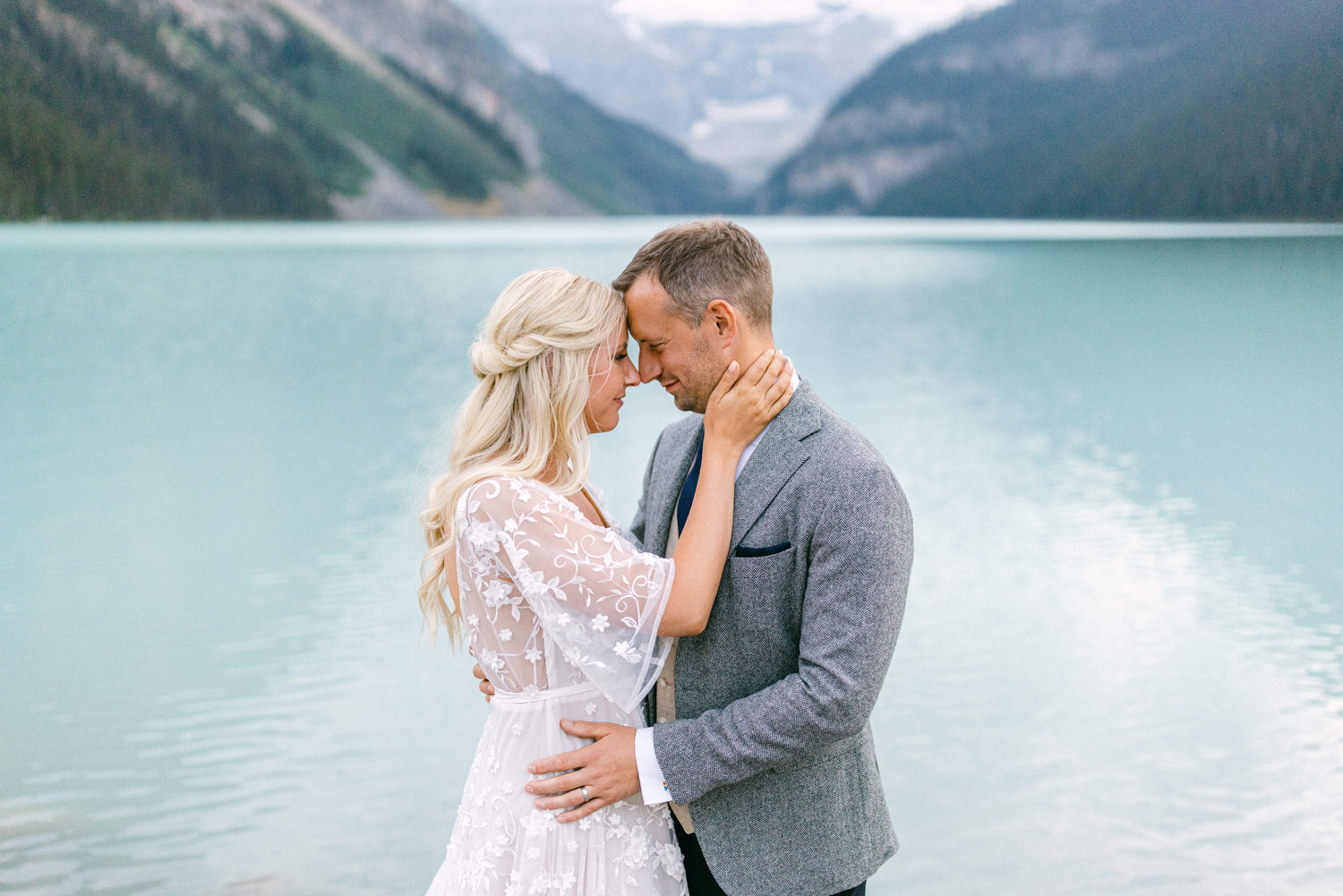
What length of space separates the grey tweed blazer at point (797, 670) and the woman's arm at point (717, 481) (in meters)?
0.05

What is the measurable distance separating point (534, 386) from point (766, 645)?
73 cm

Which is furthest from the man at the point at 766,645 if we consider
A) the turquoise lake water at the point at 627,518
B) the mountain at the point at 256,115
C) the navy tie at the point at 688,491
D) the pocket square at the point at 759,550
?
the mountain at the point at 256,115

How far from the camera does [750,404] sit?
231 cm

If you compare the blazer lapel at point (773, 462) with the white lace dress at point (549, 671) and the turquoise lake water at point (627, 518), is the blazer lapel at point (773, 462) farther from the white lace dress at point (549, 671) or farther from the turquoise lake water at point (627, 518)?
the turquoise lake water at point (627, 518)

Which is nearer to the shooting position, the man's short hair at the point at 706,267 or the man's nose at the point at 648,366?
the man's short hair at the point at 706,267

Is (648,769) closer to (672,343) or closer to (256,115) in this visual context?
(672,343)

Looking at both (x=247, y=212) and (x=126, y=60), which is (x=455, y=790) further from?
(x=126, y=60)

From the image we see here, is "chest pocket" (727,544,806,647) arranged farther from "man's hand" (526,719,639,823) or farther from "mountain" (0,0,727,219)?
"mountain" (0,0,727,219)

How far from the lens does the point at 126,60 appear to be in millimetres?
113562

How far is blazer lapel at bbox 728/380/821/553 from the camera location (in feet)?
7.41

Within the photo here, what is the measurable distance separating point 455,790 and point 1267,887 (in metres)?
3.80

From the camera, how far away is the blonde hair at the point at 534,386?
2.32 meters

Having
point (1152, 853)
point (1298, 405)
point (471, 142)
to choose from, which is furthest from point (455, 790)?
point (471, 142)

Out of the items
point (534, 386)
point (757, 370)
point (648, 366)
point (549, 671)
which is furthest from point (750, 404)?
point (549, 671)
